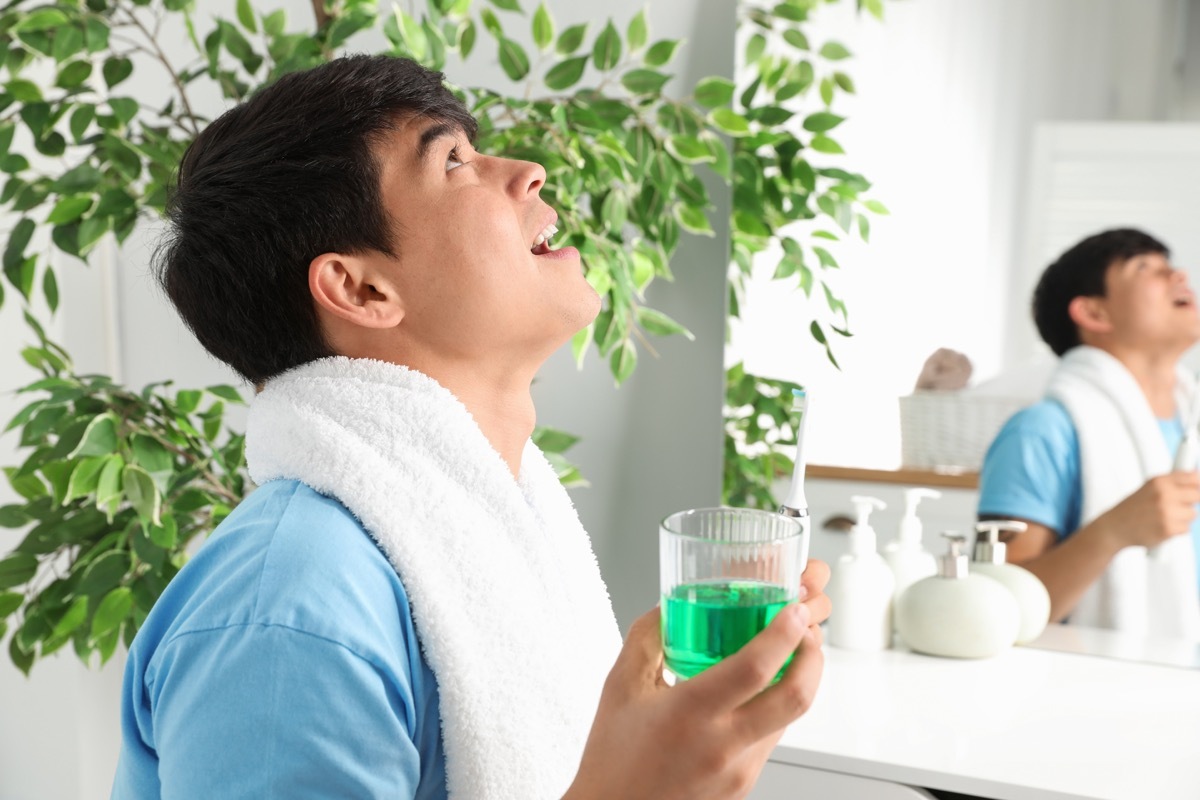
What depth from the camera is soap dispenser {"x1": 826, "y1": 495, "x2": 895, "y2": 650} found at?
147cm

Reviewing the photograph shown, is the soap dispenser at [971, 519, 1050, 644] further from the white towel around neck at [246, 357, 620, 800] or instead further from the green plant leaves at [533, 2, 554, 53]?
the green plant leaves at [533, 2, 554, 53]

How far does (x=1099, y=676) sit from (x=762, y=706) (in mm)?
1001

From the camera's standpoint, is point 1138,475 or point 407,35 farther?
point 1138,475

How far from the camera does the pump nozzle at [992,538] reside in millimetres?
1474

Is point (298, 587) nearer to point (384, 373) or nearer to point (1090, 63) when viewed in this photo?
point (384, 373)

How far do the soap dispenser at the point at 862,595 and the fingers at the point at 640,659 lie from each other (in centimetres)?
86

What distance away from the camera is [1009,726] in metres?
1.23

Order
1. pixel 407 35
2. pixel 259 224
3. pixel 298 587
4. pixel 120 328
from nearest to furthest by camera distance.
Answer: pixel 298 587 → pixel 259 224 → pixel 407 35 → pixel 120 328

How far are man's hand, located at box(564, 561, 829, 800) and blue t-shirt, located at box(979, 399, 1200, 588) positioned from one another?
0.98 m

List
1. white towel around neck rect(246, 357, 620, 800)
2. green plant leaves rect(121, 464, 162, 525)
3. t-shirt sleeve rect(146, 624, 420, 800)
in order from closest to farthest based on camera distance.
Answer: t-shirt sleeve rect(146, 624, 420, 800) < white towel around neck rect(246, 357, 620, 800) < green plant leaves rect(121, 464, 162, 525)

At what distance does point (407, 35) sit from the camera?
1330 millimetres

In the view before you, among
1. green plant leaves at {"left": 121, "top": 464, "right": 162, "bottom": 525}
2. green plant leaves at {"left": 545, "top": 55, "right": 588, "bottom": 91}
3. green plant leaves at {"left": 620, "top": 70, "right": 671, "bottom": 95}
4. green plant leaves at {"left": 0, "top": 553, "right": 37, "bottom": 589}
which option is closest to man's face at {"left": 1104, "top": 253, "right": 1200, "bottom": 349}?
green plant leaves at {"left": 620, "top": 70, "right": 671, "bottom": 95}

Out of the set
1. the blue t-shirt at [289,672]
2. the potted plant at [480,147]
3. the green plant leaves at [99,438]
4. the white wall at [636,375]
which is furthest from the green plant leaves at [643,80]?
the blue t-shirt at [289,672]

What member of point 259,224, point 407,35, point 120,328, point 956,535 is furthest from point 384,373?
point 120,328
